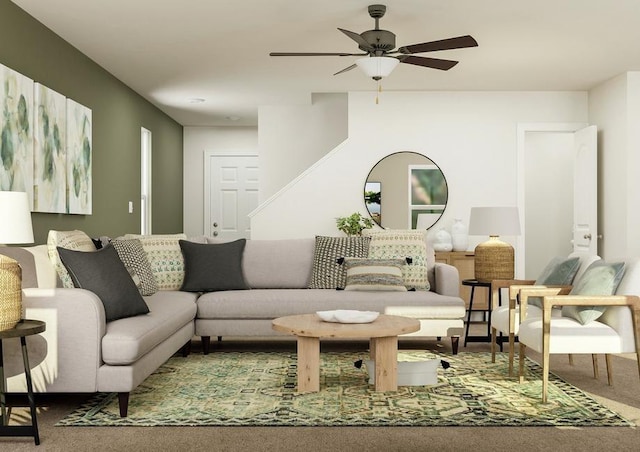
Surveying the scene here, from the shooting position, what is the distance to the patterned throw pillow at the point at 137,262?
4.95 metres

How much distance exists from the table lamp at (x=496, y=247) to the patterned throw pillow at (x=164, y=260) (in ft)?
7.83

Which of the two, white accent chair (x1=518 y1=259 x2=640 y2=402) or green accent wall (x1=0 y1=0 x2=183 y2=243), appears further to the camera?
green accent wall (x1=0 y1=0 x2=183 y2=243)

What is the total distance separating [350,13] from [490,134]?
3.42 m

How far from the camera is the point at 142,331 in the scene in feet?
12.0

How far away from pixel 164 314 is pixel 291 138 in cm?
514

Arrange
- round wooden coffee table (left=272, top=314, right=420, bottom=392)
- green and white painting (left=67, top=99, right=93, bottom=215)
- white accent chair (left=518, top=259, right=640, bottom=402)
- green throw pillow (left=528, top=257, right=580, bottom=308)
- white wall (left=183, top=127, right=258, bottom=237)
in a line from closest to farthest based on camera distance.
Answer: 1. white accent chair (left=518, top=259, right=640, bottom=402)
2. round wooden coffee table (left=272, top=314, right=420, bottom=392)
3. green throw pillow (left=528, top=257, right=580, bottom=308)
4. green and white painting (left=67, top=99, right=93, bottom=215)
5. white wall (left=183, top=127, right=258, bottom=237)

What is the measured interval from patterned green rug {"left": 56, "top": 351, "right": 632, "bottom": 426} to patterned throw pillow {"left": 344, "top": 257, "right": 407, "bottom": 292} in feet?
2.72

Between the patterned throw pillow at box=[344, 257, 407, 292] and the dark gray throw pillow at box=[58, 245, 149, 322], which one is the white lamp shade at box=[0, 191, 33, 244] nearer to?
the dark gray throw pillow at box=[58, 245, 149, 322]

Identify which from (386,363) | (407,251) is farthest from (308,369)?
(407,251)

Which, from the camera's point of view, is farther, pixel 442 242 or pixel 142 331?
pixel 442 242

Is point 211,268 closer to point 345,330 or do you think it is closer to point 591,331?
point 345,330

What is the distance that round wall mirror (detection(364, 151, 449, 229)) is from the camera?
812 centimetres

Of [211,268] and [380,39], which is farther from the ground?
[380,39]

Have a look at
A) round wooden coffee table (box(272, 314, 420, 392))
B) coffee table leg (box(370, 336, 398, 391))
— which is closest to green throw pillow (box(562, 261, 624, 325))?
round wooden coffee table (box(272, 314, 420, 392))
